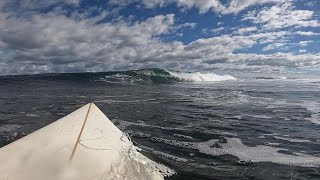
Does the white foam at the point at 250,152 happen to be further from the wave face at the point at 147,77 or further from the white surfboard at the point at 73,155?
the wave face at the point at 147,77

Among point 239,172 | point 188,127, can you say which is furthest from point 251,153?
point 188,127

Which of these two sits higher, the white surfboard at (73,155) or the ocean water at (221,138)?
the white surfboard at (73,155)

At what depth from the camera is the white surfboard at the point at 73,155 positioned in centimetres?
504

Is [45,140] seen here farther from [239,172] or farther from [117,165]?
[239,172]

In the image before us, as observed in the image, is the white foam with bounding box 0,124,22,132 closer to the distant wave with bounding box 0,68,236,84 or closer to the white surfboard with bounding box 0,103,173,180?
the white surfboard with bounding box 0,103,173,180

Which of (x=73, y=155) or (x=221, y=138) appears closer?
(x=73, y=155)

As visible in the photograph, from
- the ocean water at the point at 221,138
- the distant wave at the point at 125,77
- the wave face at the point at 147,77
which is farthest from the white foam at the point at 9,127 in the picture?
the wave face at the point at 147,77

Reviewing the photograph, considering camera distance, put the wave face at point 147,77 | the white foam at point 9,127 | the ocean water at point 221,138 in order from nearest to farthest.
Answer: the ocean water at point 221,138 < the white foam at point 9,127 < the wave face at point 147,77

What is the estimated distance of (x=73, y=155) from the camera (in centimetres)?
536

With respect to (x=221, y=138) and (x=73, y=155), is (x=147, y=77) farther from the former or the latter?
(x=73, y=155)

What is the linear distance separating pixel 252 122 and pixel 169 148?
7.20 metres

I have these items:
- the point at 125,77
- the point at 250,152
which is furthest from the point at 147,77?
the point at 250,152

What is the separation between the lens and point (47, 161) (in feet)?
17.2

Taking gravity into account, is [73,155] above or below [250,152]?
above
